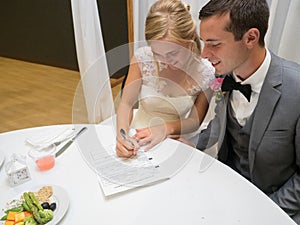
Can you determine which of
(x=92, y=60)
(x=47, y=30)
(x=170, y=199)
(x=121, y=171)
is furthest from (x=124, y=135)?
(x=47, y=30)

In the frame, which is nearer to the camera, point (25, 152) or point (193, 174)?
point (193, 174)

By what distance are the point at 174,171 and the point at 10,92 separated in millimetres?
2932

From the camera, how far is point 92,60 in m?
2.73

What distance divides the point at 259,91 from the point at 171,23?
509 millimetres

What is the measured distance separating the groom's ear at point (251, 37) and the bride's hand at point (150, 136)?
0.50 metres

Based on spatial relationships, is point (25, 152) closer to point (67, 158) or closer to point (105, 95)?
point (67, 158)

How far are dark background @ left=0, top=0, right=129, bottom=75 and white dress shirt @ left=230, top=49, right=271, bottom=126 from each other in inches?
91.4

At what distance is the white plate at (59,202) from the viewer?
0.85 m

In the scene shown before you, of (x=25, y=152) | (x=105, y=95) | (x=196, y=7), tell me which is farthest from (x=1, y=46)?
(x=25, y=152)

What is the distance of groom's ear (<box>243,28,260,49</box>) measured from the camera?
1.05 metres

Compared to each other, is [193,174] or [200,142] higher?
[193,174]

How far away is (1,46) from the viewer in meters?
4.69

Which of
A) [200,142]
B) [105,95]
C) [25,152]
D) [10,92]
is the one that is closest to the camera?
[25,152]

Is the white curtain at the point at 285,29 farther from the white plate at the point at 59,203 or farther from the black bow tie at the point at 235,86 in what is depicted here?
the white plate at the point at 59,203
